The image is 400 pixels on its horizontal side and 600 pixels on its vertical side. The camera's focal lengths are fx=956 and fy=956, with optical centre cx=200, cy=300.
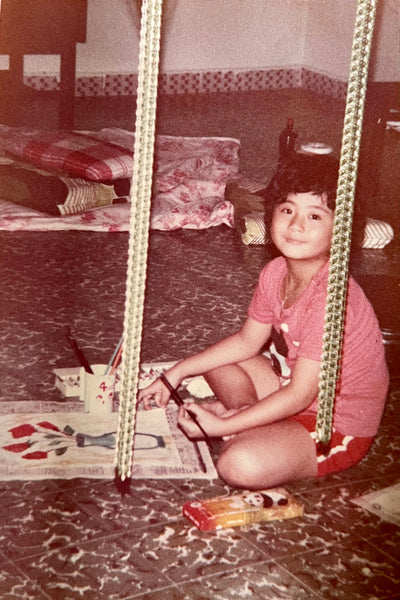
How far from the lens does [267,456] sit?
1496 mm

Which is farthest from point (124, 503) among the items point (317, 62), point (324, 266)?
point (317, 62)

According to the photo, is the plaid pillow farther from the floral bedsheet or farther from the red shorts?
the red shorts

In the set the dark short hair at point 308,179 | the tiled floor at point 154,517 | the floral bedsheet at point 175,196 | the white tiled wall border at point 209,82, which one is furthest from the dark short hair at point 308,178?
the white tiled wall border at point 209,82

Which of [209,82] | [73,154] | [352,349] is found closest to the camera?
Answer: [352,349]

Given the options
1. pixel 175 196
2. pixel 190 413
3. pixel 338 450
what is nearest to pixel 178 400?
pixel 190 413

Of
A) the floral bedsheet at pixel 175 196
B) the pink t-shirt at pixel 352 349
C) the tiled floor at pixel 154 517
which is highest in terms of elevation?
the floral bedsheet at pixel 175 196

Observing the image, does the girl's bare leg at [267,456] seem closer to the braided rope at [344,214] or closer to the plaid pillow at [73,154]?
the braided rope at [344,214]

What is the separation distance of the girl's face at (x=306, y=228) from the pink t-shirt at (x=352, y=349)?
0.05 m

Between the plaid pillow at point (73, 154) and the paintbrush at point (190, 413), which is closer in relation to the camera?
the paintbrush at point (190, 413)

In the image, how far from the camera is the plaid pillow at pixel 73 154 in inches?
123

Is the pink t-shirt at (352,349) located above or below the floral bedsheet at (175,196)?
below

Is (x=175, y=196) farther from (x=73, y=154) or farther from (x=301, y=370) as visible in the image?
(x=301, y=370)

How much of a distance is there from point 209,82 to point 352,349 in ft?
14.0

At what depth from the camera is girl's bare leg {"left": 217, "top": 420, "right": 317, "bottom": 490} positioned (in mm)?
1491
